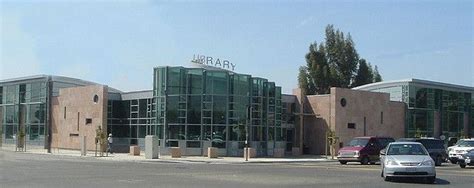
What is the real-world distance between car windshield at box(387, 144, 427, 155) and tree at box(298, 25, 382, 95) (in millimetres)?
59646

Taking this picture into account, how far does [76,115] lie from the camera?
58.6 meters

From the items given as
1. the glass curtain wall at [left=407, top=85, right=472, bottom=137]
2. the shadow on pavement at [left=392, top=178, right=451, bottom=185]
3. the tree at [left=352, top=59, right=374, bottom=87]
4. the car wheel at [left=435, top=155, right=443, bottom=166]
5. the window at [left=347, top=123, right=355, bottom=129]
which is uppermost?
the tree at [left=352, top=59, right=374, bottom=87]

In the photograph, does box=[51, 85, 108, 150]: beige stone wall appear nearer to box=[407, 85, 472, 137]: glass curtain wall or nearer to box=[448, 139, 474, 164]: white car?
box=[407, 85, 472, 137]: glass curtain wall

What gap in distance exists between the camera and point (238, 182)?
2103cm

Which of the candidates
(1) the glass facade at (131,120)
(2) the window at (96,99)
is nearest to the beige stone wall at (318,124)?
(1) the glass facade at (131,120)

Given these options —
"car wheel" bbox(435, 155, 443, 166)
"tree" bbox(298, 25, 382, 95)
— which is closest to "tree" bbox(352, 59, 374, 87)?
"tree" bbox(298, 25, 382, 95)

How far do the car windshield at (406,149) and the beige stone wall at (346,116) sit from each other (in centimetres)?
3128

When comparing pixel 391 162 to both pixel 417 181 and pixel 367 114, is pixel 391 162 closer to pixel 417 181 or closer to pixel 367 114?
pixel 417 181

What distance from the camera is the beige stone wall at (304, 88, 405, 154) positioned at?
54500mm

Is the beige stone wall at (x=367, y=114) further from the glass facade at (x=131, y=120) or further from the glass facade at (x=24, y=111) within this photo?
the glass facade at (x=24, y=111)

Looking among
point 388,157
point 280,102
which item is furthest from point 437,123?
point 388,157

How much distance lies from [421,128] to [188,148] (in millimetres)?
26646

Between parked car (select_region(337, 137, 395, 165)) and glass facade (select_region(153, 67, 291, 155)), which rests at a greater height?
glass facade (select_region(153, 67, 291, 155))

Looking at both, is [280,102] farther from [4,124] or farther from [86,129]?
[4,124]
